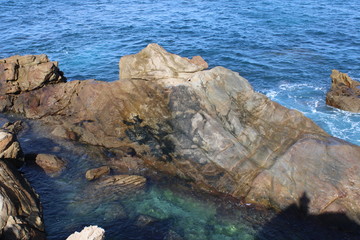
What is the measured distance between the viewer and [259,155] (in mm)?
22203

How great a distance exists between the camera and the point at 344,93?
37000mm

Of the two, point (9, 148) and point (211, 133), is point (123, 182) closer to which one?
point (211, 133)

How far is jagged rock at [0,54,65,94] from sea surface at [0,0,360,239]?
681 centimetres

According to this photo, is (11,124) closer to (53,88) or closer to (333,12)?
(53,88)

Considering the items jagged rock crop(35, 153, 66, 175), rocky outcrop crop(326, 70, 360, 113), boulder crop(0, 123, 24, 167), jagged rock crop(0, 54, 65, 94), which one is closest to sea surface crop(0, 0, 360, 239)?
jagged rock crop(35, 153, 66, 175)

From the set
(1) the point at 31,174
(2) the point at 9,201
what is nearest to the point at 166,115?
(1) the point at 31,174

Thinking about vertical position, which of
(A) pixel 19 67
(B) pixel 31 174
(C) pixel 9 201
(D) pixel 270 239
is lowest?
(D) pixel 270 239

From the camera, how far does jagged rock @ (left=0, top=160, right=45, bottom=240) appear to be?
15786 mm

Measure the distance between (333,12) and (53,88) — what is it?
62061 mm

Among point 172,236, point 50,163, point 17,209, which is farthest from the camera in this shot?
point 50,163

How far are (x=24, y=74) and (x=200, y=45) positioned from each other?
98.8ft

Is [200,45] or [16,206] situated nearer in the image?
[16,206]

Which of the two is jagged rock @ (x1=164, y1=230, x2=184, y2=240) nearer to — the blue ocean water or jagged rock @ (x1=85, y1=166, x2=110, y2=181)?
jagged rock @ (x1=85, y1=166, x2=110, y2=181)

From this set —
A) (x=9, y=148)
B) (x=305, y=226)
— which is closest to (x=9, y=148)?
(x=9, y=148)
